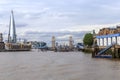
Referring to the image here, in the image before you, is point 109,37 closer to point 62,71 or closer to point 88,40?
point 62,71

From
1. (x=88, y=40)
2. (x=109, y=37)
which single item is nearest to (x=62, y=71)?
(x=109, y=37)

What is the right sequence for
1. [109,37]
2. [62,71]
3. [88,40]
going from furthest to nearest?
[88,40]
[109,37]
[62,71]

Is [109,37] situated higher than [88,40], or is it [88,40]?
[109,37]

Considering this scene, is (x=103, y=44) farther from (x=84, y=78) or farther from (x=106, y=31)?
(x=84, y=78)

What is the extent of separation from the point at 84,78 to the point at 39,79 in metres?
4.65

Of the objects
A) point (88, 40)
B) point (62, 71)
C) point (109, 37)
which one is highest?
point (109, 37)

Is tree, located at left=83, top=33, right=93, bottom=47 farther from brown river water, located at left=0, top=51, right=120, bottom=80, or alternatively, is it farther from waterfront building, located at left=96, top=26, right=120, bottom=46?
brown river water, located at left=0, top=51, right=120, bottom=80

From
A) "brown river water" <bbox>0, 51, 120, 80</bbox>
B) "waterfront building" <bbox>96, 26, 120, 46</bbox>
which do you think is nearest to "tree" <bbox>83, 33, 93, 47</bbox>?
"waterfront building" <bbox>96, 26, 120, 46</bbox>

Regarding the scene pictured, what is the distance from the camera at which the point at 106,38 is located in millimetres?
95000

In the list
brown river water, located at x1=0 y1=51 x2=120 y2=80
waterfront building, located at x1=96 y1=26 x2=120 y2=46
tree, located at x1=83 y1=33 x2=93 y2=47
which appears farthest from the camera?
tree, located at x1=83 y1=33 x2=93 y2=47

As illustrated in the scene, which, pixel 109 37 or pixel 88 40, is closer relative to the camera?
pixel 109 37

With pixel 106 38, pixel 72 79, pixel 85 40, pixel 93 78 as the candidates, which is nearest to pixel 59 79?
pixel 72 79

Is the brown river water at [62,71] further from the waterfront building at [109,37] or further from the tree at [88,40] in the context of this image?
the tree at [88,40]

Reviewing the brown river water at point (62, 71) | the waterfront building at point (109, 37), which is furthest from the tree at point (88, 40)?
the brown river water at point (62, 71)
